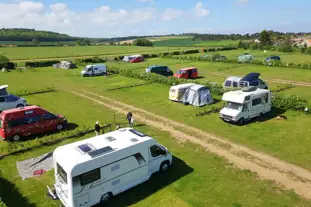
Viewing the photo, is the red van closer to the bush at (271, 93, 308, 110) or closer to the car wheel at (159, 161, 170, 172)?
the car wheel at (159, 161, 170, 172)

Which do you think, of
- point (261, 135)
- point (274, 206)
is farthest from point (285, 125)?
point (274, 206)

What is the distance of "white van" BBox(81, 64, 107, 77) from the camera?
4703 centimetres

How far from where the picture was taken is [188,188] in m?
12.8

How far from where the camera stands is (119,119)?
2339cm

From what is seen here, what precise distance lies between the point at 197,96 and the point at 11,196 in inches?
749

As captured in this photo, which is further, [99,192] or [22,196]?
[22,196]

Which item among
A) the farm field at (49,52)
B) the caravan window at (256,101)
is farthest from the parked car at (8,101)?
the farm field at (49,52)

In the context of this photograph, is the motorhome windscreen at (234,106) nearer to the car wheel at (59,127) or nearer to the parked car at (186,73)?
the car wheel at (59,127)

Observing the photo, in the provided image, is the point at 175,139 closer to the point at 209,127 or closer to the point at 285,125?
the point at 209,127

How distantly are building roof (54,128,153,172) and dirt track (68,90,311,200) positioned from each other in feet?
20.5

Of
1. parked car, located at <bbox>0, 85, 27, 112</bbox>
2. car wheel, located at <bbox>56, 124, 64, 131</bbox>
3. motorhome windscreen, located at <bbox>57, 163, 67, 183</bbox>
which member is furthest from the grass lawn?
parked car, located at <bbox>0, 85, 27, 112</bbox>

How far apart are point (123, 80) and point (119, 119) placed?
19400 mm

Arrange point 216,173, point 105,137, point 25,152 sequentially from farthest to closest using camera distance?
point 25,152 < point 216,173 < point 105,137

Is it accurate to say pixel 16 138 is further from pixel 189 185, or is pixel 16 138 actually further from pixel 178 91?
pixel 178 91
